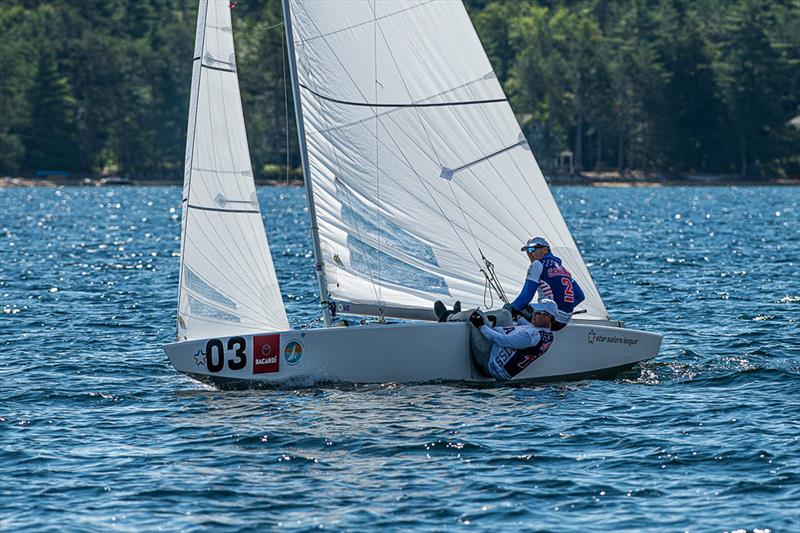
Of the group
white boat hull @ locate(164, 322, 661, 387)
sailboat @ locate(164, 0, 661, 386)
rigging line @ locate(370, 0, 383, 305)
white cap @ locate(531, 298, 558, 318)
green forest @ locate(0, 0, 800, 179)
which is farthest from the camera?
green forest @ locate(0, 0, 800, 179)

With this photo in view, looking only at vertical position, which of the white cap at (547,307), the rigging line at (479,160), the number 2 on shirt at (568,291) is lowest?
the white cap at (547,307)

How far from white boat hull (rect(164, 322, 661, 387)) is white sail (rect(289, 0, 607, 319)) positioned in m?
1.03

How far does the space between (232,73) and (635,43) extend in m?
130

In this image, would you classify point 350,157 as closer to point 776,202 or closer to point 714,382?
point 714,382

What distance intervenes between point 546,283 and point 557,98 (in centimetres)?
12525

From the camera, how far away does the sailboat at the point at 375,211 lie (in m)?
17.1

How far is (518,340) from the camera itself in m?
17.1

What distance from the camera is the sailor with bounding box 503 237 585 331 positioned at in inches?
683

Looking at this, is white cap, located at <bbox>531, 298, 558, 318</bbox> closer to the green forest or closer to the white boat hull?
the white boat hull

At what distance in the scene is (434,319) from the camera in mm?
17969

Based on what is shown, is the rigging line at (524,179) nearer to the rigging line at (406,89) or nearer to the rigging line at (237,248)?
the rigging line at (406,89)

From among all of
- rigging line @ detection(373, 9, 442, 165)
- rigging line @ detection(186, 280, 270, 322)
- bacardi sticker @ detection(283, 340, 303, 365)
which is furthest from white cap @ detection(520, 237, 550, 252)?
rigging line @ detection(186, 280, 270, 322)

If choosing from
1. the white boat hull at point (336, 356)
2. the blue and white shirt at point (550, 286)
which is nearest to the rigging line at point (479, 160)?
the blue and white shirt at point (550, 286)

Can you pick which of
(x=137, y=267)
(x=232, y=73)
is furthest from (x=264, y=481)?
(x=137, y=267)
